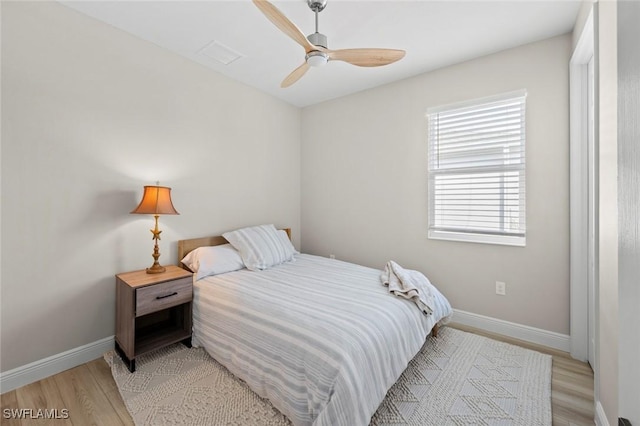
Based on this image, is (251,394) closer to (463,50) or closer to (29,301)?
(29,301)

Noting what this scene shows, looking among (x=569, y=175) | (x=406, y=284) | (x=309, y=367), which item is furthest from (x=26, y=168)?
(x=569, y=175)

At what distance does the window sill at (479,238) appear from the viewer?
8.34 ft

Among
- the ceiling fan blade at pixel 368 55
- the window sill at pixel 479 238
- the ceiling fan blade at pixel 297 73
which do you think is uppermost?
the ceiling fan blade at pixel 297 73

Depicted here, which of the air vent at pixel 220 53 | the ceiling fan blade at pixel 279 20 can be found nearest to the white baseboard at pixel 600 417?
the ceiling fan blade at pixel 279 20

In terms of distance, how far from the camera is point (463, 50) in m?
2.57

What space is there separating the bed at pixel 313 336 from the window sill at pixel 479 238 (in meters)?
0.76

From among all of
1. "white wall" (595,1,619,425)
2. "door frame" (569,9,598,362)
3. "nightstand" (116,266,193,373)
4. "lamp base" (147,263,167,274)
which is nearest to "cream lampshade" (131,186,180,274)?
"lamp base" (147,263,167,274)

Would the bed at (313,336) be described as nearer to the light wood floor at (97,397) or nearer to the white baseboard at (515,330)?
the white baseboard at (515,330)

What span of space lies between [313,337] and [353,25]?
7.64 ft

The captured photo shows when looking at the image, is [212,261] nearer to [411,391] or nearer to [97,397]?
[97,397]

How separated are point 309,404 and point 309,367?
17 cm

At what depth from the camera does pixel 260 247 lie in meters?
2.95

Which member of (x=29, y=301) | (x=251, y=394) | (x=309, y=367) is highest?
(x=29, y=301)

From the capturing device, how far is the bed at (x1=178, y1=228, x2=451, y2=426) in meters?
1.40
